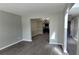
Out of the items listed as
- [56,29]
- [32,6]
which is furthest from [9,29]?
[56,29]

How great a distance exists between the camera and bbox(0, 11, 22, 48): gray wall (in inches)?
189

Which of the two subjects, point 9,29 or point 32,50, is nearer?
point 32,50

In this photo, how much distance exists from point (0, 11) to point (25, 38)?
10.8ft

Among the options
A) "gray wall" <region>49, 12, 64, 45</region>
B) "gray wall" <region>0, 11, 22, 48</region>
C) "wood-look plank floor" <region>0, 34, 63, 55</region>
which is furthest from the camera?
"gray wall" <region>49, 12, 64, 45</region>

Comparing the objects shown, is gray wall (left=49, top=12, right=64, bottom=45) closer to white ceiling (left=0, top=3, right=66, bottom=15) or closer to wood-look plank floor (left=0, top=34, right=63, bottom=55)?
wood-look plank floor (left=0, top=34, right=63, bottom=55)

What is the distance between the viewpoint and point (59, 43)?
236 inches

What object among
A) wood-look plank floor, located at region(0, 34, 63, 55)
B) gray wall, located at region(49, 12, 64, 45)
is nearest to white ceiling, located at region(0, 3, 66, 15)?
gray wall, located at region(49, 12, 64, 45)

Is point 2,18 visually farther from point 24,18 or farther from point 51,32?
point 51,32

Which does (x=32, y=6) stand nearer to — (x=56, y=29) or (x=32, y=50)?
(x=32, y=50)

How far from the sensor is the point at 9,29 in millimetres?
5469

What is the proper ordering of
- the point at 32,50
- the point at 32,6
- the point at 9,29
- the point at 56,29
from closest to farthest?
the point at 32,6 → the point at 32,50 → the point at 9,29 → the point at 56,29

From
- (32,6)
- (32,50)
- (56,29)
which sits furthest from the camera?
(56,29)

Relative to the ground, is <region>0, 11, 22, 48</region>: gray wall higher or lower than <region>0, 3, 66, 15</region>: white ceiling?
lower

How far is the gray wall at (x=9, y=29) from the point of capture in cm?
479
